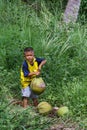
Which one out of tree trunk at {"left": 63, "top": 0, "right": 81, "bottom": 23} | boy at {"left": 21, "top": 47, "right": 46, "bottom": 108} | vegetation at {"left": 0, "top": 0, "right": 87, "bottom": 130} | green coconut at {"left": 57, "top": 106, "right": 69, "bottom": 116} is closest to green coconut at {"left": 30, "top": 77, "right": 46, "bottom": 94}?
boy at {"left": 21, "top": 47, "right": 46, "bottom": 108}

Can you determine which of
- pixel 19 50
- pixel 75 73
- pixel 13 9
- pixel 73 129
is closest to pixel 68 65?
pixel 75 73

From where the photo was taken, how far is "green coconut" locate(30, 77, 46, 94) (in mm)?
6273

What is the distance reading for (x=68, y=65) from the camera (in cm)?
720

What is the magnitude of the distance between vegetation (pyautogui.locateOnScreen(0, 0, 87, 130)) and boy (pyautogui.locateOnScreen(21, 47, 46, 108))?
0.22 metres

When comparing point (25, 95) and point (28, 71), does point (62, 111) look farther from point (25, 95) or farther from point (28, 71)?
point (28, 71)

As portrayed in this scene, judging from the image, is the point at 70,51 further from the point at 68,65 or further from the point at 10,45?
the point at 10,45

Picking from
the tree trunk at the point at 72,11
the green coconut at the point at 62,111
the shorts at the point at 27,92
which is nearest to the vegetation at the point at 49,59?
the green coconut at the point at 62,111

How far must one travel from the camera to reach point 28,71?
6.48 m

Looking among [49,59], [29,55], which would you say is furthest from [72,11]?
[29,55]

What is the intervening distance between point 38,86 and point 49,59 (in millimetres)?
905

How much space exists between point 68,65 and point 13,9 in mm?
2394

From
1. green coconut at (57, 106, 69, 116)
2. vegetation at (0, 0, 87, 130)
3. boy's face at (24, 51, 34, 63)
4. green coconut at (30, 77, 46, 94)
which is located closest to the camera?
green coconut at (57, 106, 69, 116)

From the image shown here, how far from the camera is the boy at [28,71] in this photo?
21.0 ft

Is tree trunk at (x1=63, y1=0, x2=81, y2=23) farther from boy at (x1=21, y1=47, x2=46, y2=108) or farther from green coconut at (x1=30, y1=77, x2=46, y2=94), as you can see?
green coconut at (x1=30, y1=77, x2=46, y2=94)
